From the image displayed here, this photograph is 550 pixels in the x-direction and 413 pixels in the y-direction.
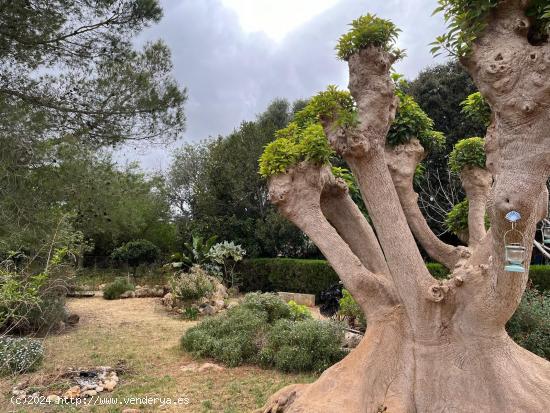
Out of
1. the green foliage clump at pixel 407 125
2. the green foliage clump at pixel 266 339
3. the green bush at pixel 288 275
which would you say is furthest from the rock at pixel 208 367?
the green bush at pixel 288 275

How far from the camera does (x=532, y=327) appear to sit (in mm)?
7273

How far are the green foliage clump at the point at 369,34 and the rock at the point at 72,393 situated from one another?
5116 millimetres

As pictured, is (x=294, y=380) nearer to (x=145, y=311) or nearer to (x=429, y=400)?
(x=429, y=400)

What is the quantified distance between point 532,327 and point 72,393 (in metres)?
6.70

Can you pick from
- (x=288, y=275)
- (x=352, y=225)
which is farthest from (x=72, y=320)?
(x=352, y=225)

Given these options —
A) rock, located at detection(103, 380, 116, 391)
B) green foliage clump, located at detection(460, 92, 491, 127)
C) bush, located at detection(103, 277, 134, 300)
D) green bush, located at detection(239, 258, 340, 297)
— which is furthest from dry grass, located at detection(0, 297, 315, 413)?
green bush, located at detection(239, 258, 340, 297)

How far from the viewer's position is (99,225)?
1343cm

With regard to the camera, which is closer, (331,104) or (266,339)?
(331,104)

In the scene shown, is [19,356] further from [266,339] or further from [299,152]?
[299,152]

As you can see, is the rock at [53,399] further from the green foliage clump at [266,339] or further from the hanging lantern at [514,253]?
the hanging lantern at [514,253]

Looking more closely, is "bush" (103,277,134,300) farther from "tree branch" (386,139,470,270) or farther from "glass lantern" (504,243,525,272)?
"glass lantern" (504,243,525,272)

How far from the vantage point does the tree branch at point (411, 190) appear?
5316 millimetres

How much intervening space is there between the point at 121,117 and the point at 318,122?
576cm

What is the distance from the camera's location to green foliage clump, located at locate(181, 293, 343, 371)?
702 cm
